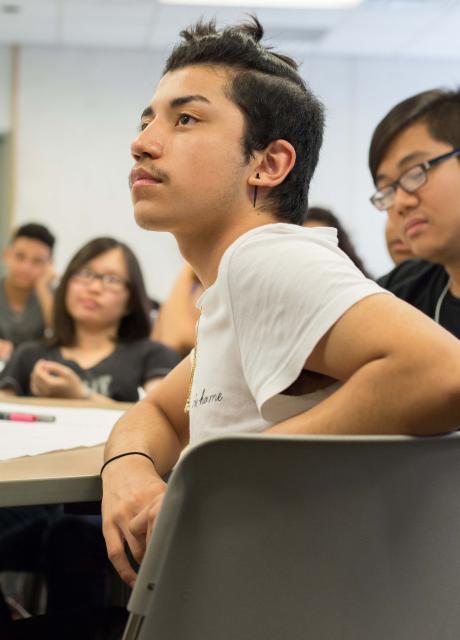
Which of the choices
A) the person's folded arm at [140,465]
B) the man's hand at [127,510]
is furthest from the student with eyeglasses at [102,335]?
the man's hand at [127,510]

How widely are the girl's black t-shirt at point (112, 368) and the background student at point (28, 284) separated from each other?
1.85 meters

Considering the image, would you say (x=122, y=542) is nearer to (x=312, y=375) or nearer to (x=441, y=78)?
(x=312, y=375)

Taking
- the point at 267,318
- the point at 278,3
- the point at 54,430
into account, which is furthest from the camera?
the point at 278,3

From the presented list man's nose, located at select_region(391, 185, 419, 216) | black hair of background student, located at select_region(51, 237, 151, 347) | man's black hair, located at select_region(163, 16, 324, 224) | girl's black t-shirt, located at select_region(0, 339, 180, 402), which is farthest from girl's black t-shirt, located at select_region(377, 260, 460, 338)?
black hair of background student, located at select_region(51, 237, 151, 347)

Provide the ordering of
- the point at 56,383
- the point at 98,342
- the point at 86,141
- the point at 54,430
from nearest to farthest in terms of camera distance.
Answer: the point at 54,430
the point at 56,383
the point at 98,342
the point at 86,141

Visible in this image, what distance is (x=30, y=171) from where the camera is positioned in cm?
694

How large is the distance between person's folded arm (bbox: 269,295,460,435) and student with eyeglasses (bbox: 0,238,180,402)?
1.92 m

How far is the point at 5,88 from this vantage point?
6.89 metres

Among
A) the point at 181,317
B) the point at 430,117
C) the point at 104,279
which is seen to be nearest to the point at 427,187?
the point at 430,117

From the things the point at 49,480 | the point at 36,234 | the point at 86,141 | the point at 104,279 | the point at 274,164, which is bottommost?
the point at 49,480

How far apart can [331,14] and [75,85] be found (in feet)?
7.39

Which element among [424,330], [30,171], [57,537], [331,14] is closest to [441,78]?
[331,14]

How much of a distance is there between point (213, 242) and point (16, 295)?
3.92m

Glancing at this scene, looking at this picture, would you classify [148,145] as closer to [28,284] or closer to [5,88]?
[28,284]
